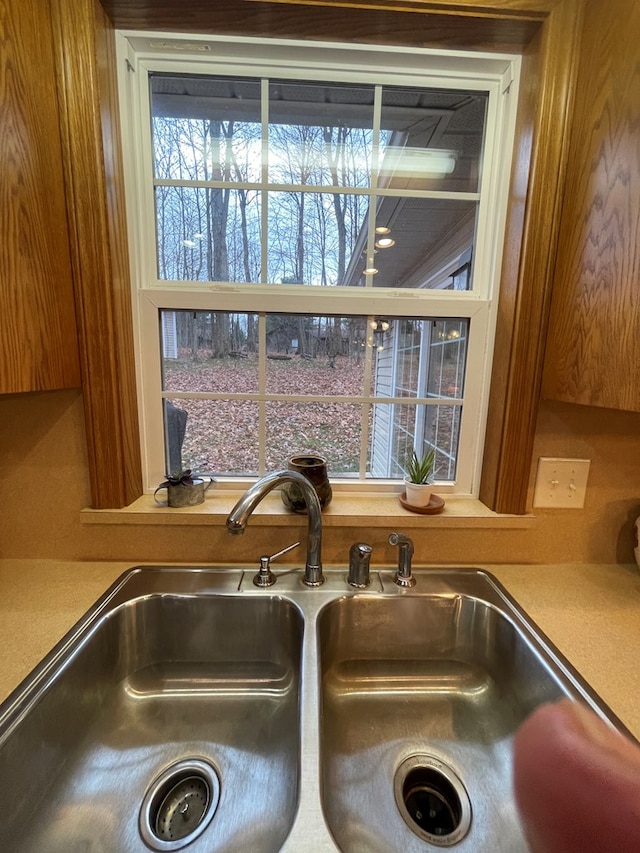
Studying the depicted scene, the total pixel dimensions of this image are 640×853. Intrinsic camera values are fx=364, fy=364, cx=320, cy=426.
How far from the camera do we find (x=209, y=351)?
1.03 metres

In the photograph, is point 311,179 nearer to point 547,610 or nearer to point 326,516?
point 326,516

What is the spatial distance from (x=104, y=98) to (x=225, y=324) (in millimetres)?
542

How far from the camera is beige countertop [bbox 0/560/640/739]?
67 centimetres

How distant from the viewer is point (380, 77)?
924 mm

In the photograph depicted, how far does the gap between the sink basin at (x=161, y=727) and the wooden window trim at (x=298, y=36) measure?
324 millimetres

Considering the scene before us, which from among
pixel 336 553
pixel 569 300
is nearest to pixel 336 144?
pixel 569 300

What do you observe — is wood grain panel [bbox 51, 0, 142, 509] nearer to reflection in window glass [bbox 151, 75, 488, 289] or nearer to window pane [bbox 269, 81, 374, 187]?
reflection in window glass [bbox 151, 75, 488, 289]

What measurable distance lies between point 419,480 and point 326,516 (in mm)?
280

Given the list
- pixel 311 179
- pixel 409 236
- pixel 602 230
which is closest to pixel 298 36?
pixel 311 179

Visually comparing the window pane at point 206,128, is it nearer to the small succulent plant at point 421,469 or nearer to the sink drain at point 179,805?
the small succulent plant at point 421,469

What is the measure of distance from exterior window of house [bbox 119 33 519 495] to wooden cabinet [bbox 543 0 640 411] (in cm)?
17

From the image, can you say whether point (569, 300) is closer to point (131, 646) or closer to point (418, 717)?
point (418, 717)

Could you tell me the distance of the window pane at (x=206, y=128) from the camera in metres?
0.94

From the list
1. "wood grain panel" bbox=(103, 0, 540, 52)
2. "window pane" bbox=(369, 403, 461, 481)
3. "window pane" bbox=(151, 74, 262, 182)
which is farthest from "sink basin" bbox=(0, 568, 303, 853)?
"wood grain panel" bbox=(103, 0, 540, 52)
